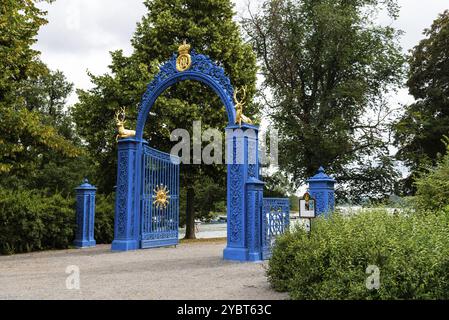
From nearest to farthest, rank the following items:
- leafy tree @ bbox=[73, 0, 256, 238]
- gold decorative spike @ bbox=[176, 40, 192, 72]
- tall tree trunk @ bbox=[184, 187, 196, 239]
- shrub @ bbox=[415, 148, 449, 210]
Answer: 1. shrub @ bbox=[415, 148, 449, 210]
2. gold decorative spike @ bbox=[176, 40, 192, 72]
3. leafy tree @ bbox=[73, 0, 256, 238]
4. tall tree trunk @ bbox=[184, 187, 196, 239]

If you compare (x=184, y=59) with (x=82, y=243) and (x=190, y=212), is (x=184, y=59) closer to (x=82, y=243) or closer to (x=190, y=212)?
(x=82, y=243)

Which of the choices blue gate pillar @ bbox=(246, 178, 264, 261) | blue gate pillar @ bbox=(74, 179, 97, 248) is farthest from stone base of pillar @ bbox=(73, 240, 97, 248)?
blue gate pillar @ bbox=(246, 178, 264, 261)

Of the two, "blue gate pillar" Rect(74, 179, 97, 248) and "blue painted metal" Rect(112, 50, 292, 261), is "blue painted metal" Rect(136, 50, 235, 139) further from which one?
"blue gate pillar" Rect(74, 179, 97, 248)

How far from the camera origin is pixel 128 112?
1733 centimetres

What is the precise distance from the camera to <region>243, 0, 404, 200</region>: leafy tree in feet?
76.4

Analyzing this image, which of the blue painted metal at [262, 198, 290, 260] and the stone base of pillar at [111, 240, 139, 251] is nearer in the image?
the blue painted metal at [262, 198, 290, 260]

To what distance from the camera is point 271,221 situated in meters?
10.6

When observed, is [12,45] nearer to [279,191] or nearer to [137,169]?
[137,169]

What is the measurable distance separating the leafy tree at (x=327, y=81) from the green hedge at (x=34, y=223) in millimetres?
12605

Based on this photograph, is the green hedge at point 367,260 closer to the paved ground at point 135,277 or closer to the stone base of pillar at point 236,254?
the paved ground at point 135,277

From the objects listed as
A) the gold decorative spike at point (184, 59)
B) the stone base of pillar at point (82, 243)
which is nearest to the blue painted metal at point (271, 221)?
the gold decorative spike at point (184, 59)

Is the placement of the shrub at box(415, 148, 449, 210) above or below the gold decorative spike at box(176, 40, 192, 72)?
below

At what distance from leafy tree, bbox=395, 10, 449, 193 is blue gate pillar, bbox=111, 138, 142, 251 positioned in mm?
14947
